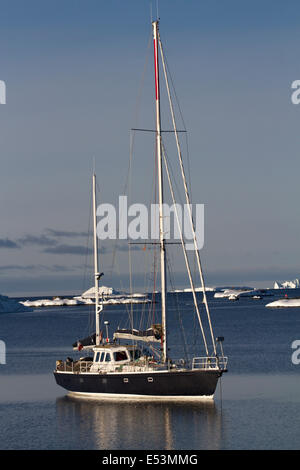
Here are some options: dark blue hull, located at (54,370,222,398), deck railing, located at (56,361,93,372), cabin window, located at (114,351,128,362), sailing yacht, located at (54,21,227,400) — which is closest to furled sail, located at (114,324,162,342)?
sailing yacht, located at (54,21,227,400)

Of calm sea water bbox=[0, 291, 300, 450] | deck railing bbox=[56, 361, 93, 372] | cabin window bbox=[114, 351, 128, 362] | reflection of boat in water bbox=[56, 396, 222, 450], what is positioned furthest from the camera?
deck railing bbox=[56, 361, 93, 372]

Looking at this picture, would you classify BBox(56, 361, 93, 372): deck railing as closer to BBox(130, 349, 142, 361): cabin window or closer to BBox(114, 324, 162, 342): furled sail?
BBox(130, 349, 142, 361): cabin window

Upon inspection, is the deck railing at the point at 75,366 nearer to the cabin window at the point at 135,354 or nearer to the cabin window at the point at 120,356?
the cabin window at the point at 120,356

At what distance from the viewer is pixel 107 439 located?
4359 centimetres

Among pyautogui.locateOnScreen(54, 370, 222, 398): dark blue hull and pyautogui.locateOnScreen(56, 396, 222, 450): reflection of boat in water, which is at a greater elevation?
pyautogui.locateOnScreen(54, 370, 222, 398): dark blue hull

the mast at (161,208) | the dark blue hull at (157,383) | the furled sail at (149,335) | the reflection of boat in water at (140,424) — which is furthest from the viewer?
the furled sail at (149,335)

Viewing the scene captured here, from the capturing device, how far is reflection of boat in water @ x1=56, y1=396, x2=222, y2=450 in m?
42.4

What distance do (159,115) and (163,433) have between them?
68.6ft

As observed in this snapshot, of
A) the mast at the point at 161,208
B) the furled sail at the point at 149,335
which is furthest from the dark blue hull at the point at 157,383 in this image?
the furled sail at the point at 149,335

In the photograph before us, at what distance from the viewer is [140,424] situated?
46.6 meters

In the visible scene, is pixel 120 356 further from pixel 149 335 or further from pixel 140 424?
pixel 140 424

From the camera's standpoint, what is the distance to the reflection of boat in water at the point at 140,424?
139 ft

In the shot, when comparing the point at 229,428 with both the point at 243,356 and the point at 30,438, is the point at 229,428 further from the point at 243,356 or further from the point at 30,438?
the point at 243,356
